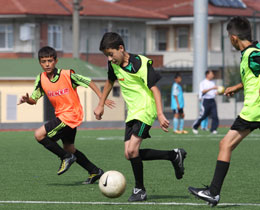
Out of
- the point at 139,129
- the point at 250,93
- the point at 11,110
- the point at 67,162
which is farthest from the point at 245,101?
the point at 11,110

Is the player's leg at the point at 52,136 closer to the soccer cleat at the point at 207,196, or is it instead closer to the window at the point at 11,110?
the soccer cleat at the point at 207,196

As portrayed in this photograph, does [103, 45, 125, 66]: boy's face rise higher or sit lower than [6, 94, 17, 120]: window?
higher

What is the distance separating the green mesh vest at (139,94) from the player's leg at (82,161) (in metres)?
1.94

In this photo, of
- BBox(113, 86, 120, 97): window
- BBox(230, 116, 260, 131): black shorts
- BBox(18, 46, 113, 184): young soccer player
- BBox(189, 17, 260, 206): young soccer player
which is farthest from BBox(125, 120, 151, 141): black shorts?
BBox(113, 86, 120, 97): window

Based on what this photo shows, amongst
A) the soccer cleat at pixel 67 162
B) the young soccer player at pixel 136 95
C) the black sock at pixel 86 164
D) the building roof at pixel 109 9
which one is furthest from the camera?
the building roof at pixel 109 9

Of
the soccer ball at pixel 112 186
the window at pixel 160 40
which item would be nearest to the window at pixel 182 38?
the window at pixel 160 40

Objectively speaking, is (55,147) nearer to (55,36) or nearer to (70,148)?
(70,148)

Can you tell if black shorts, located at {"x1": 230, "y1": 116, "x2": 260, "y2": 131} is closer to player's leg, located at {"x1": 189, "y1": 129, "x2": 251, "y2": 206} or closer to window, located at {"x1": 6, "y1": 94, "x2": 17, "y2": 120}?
player's leg, located at {"x1": 189, "y1": 129, "x2": 251, "y2": 206}

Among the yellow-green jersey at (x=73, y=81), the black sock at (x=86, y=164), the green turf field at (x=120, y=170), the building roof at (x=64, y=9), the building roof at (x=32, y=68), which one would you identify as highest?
the building roof at (x=64, y=9)

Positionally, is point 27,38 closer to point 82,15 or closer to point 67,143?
point 82,15

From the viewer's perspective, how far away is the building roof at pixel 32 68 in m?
39.6

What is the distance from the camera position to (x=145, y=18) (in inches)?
2194

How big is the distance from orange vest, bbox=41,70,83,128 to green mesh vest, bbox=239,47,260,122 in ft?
10.6

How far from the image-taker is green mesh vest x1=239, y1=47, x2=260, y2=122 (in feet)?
28.9
